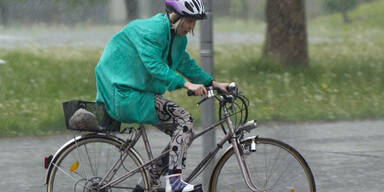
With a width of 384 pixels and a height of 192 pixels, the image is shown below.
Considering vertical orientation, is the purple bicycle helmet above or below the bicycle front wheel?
above

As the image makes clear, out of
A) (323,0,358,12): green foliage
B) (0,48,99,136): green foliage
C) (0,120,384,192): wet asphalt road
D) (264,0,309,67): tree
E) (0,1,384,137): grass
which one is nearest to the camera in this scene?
(0,120,384,192): wet asphalt road

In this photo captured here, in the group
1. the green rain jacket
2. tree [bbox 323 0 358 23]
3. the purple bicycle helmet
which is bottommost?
tree [bbox 323 0 358 23]

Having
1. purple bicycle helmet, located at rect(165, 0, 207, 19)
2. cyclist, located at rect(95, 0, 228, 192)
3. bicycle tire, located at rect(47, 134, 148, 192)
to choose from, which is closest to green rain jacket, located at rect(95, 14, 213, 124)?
cyclist, located at rect(95, 0, 228, 192)

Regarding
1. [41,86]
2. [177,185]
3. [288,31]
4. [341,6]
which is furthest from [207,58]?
[341,6]

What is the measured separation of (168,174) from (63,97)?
5582mm

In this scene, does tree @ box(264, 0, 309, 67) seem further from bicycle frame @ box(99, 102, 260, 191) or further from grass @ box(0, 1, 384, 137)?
bicycle frame @ box(99, 102, 260, 191)

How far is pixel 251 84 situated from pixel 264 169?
6.23 meters

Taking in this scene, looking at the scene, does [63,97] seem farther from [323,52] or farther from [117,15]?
[323,52]

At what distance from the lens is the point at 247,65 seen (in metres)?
12.2

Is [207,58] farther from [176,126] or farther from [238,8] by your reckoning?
[238,8]

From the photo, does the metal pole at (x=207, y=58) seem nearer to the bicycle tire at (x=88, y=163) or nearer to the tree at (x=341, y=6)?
the bicycle tire at (x=88, y=163)

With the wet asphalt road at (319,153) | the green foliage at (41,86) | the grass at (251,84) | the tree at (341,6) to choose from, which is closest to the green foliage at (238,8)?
the tree at (341,6)

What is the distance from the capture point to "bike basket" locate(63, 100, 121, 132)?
443 centimetres

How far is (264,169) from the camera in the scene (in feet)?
15.1
